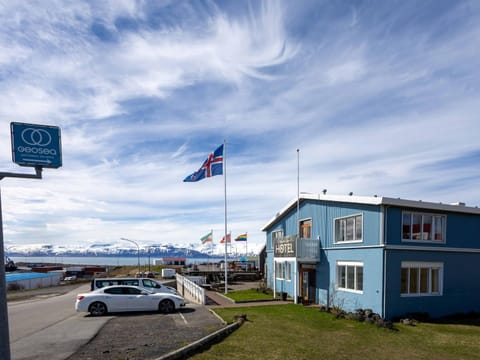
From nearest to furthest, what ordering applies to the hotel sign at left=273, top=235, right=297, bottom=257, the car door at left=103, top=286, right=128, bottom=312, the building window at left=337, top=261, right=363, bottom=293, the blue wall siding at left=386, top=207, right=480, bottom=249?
1. the blue wall siding at left=386, top=207, right=480, bottom=249
2. the car door at left=103, top=286, right=128, bottom=312
3. the building window at left=337, top=261, right=363, bottom=293
4. the hotel sign at left=273, top=235, right=297, bottom=257

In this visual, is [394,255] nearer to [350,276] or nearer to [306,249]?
[350,276]

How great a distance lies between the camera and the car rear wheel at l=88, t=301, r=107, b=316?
60.9 feet

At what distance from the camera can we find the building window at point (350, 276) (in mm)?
19552

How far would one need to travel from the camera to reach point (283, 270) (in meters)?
27.9

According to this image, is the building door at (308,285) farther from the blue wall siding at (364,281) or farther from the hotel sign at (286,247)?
the hotel sign at (286,247)

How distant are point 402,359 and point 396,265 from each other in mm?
6912

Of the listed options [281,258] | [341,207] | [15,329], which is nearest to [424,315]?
Answer: [341,207]

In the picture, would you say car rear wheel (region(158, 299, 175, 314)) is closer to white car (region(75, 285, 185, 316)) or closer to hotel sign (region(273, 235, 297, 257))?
white car (region(75, 285, 185, 316))

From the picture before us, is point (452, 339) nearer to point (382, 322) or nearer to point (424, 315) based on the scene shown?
point (382, 322)

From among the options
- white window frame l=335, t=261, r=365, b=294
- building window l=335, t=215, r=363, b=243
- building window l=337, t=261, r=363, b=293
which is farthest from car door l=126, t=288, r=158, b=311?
building window l=335, t=215, r=363, b=243

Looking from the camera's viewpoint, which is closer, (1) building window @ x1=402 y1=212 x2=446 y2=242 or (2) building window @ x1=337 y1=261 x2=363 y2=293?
(1) building window @ x1=402 y1=212 x2=446 y2=242

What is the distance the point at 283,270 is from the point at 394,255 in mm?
11114

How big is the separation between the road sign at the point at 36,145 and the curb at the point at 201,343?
731 cm

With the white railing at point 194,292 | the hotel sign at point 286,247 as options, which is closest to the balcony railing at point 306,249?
the hotel sign at point 286,247
